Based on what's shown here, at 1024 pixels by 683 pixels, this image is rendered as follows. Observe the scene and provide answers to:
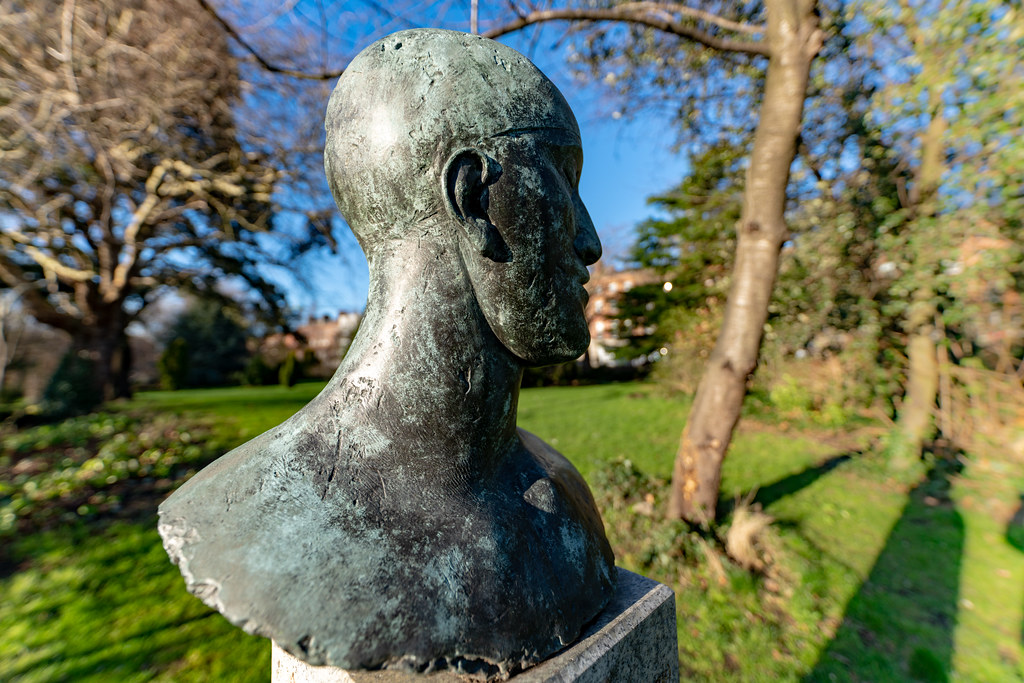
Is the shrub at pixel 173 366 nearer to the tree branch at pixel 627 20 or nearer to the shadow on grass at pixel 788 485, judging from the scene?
the tree branch at pixel 627 20

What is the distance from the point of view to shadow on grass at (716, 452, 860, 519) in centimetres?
516

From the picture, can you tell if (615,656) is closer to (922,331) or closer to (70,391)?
(922,331)

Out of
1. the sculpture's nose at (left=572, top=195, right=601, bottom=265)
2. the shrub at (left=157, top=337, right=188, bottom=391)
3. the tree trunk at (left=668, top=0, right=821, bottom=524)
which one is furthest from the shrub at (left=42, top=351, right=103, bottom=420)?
the sculpture's nose at (left=572, top=195, right=601, bottom=265)

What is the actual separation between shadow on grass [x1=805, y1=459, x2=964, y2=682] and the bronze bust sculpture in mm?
2985

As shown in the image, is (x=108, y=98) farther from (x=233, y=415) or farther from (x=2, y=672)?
(x=2, y=672)

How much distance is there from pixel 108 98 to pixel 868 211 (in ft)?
35.7

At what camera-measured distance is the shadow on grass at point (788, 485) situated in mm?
5163

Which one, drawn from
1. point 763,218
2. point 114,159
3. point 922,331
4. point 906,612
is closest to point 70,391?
point 114,159

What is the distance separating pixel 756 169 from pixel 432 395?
3.95 metres

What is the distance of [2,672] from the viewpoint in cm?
268

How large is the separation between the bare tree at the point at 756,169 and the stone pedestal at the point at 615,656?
8.76ft

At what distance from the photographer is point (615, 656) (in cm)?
143

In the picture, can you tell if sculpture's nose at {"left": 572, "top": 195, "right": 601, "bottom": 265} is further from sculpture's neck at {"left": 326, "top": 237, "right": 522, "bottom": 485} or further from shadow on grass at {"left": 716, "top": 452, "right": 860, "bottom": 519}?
shadow on grass at {"left": 716, "top": 452, "right": 860, "bottom": 519}

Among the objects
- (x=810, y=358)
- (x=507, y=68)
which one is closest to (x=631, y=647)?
(x=507, y=68)
